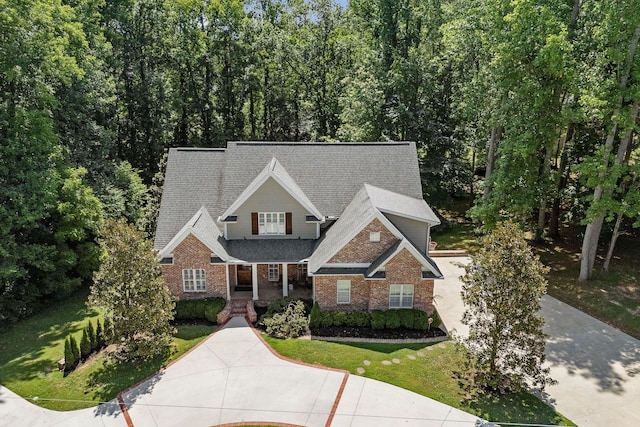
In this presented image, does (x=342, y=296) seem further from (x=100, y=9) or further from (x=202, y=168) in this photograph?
(x=100, y=9)

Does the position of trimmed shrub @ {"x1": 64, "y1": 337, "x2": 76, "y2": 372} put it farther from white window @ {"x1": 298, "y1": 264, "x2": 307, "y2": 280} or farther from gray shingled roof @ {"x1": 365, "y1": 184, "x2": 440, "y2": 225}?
gray shingled roof @ {"x1": 365, "y1": 184, "x2": 440, "y2": 225}

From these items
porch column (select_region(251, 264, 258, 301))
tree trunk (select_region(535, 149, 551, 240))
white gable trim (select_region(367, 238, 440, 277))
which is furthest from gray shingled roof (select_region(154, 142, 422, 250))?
tree trunk (select_region(535, 149, 551, 240))

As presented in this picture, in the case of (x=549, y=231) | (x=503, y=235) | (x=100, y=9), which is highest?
(x=100, y=9)

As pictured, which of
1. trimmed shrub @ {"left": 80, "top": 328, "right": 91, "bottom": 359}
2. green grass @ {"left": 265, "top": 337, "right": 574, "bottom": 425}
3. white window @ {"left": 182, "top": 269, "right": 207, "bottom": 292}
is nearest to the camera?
green grass @ {"left": 265, "top": 337, "right": 574, "bottom": 425}

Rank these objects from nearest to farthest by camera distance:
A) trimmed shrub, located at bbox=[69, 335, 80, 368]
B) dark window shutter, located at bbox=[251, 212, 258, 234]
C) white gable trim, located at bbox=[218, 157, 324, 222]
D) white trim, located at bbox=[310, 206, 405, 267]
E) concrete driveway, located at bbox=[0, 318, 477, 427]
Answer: concrete driveway, located at bbox=[0, 318, 477, 427] < trimmed shrub, located at bbox=[69, 335, 80, 368] < white trim, located at bbox=[310, 206, 405, 267] < white gable trim, located at bbox=[218, 157, 324, 222] < dark window shutter, located at bbox=[251, 212, 258, 234]

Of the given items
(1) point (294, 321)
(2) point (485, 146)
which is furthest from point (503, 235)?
(2) point (485, 146)

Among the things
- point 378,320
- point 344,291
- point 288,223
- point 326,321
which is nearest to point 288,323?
point 326,321
